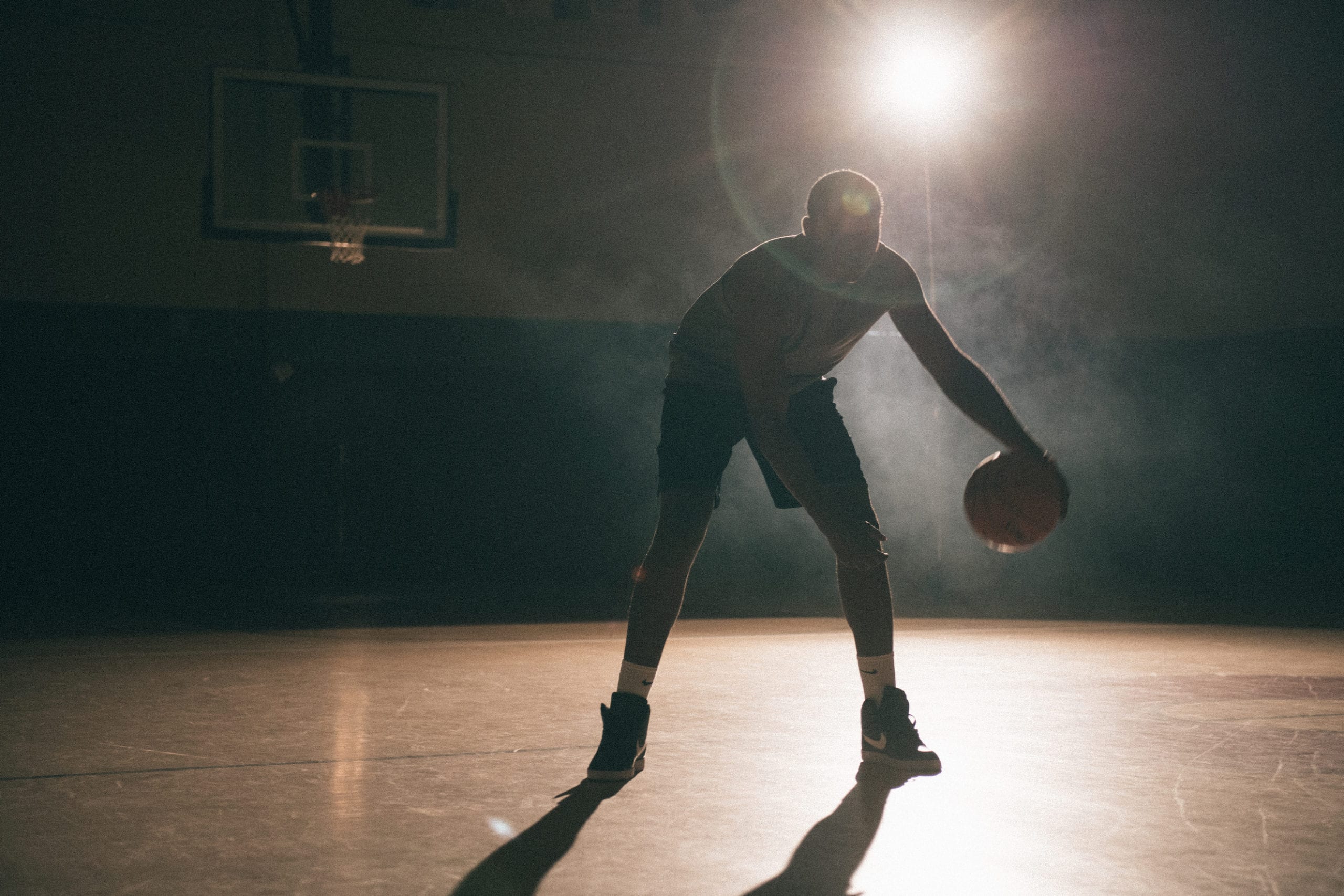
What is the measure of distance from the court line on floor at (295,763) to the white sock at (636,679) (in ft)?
1.05

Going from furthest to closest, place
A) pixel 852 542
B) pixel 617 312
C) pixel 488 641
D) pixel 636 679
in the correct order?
pixel 617 312 < pixel 488 641 < pixel 636 679 < pixel 852 542

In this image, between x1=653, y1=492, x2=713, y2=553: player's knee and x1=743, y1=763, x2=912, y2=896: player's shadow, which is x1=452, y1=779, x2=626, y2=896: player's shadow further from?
x1=653, y1=492, x2=713, y2=553: player's knee

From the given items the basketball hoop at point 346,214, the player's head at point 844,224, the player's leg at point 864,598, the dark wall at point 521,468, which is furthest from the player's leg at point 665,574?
the basketball hoop at point 346,214

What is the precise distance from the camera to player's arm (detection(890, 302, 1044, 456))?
9.14 feet

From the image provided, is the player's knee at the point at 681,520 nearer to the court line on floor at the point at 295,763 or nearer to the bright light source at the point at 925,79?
the court line on floor at the point at 295,763

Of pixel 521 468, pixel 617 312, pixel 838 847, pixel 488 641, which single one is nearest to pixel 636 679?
pixel 838 847

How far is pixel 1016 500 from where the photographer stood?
2.79 m

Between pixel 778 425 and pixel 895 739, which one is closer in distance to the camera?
pixel 778 425

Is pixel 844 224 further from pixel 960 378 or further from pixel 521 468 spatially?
pixel 521 468

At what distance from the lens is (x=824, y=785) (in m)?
2.60

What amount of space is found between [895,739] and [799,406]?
75cm

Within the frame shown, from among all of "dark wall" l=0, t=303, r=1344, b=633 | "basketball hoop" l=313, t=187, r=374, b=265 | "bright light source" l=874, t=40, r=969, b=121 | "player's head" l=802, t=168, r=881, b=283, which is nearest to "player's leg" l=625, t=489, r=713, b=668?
"player's head" l=802, t=168, r=881, b=283

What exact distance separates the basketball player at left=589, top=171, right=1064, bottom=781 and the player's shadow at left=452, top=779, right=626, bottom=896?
198 mm

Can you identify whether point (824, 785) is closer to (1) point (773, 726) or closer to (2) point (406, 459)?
(1) point (773, 726)
